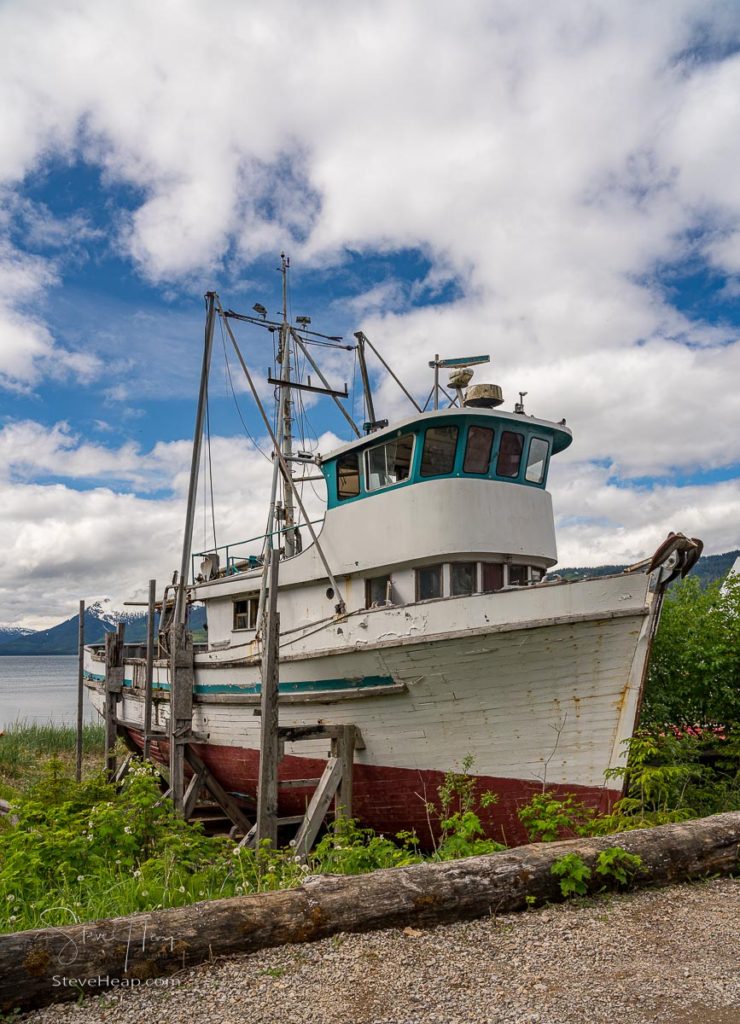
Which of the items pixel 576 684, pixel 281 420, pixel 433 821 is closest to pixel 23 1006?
pixel 576 684

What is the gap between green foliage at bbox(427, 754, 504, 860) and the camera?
625 centimetres

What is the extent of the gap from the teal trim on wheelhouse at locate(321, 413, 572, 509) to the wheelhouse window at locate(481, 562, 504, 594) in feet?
4.30

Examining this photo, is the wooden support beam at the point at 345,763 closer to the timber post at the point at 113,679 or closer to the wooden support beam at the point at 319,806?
the wooden support beam at the point at 319,806

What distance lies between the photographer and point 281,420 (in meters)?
15.7

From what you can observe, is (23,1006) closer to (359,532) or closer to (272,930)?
(272,930)

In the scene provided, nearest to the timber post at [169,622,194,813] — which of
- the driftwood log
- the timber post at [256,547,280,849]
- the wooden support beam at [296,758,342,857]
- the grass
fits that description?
the timber post at [256,547,280,849]

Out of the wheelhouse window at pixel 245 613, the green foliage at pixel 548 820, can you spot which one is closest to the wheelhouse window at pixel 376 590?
the wheelhouse window at pixel 245 613

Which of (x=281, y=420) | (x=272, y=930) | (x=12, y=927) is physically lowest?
(x=12, y=927)

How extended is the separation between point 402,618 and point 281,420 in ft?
23.6

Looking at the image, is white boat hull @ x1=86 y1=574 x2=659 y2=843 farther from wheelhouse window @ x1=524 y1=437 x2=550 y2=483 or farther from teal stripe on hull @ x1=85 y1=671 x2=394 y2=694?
wheelhouse window @ x1=524 y1=437 x2=550 y2=483

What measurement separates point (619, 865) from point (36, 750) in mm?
23908

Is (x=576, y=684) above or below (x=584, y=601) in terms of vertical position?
below

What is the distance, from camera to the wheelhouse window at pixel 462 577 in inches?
419

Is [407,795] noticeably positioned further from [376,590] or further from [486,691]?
[376,590]
